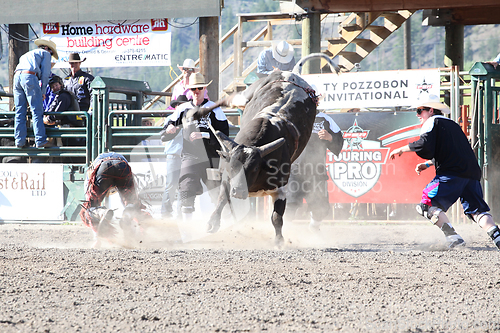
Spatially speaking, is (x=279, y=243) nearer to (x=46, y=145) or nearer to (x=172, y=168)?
(x=172, y=168)

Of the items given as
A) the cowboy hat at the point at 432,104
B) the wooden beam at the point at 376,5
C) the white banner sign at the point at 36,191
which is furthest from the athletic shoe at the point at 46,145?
the cowboy hat at the point at 432,104

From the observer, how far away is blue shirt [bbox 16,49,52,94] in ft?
30.5

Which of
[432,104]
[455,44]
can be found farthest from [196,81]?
[455,44]

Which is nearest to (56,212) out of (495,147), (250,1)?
(495,147)

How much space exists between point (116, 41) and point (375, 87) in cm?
617

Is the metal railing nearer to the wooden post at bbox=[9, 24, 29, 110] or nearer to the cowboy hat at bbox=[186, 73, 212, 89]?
the cowboy hat at bbox=[186, 73, 212, 89]

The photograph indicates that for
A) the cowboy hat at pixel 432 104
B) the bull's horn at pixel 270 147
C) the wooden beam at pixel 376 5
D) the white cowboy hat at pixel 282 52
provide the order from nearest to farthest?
the bull's horn at pixel 270 147, the cowboy hat at pixel 432 104, the white cowboy hat at pixel 282 52, the wooden beam at pixel 376 5

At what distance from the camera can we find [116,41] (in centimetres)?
1253

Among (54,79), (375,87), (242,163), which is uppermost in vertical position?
(54,79)

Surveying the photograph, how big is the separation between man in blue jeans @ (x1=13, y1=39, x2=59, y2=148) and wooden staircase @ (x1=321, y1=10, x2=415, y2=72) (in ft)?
22.7

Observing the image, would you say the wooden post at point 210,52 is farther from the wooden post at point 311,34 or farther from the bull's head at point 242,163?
the bull's head at point 242,163

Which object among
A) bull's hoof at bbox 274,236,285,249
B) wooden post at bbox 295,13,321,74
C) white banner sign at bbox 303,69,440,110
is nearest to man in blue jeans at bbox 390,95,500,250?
bull's hoof at bbox 274,236,285,249

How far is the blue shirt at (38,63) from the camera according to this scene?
9297 mm

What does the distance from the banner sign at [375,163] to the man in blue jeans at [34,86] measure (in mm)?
4898
